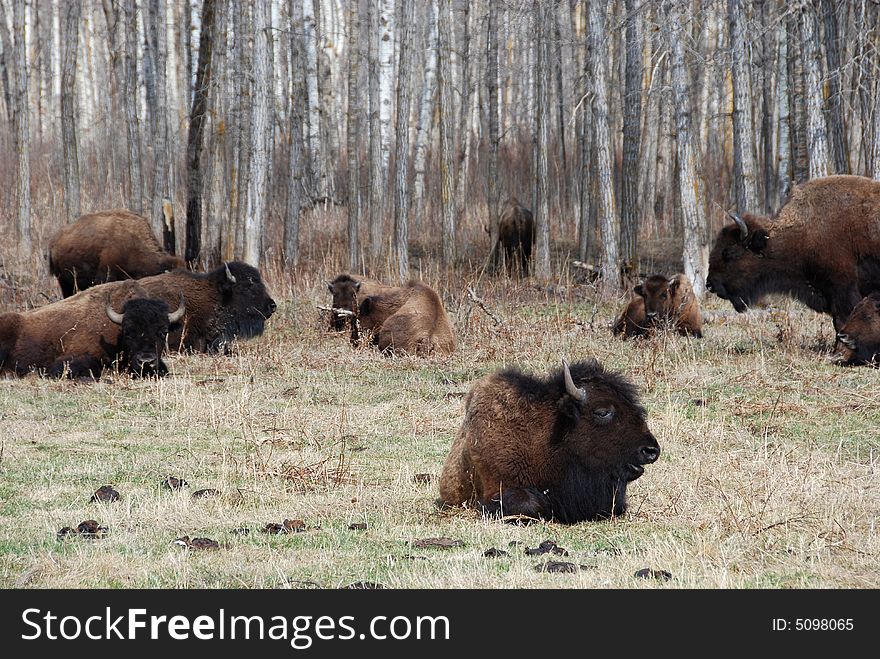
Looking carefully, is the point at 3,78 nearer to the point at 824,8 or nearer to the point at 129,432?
the point at 824,8

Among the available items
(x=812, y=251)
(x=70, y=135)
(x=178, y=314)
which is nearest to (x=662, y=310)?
(x=812, y=251)

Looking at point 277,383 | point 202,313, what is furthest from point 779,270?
point 202,313

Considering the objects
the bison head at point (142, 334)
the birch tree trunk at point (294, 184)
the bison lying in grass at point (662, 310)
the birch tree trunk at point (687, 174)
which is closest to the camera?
the bison head at point (142, 334)

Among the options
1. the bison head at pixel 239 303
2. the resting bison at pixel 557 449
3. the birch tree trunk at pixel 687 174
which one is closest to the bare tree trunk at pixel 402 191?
Result: the bison head at pixel 239 303

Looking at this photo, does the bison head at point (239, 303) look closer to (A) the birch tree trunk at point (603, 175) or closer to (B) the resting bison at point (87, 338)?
(B) the resting bison at point (87, 338)

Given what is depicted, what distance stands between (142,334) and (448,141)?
37.3 feet

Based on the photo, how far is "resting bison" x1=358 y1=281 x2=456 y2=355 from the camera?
1488cm

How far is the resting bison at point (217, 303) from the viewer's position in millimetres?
16047

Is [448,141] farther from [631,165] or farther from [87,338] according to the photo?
[87,338]

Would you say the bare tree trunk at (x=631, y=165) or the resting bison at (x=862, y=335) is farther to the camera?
the bare tree trunk at (x=631, y=165)

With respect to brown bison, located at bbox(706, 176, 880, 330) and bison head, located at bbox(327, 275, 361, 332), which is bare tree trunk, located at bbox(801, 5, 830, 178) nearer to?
brown bison, located at bbox(706, 176, 880, 330)

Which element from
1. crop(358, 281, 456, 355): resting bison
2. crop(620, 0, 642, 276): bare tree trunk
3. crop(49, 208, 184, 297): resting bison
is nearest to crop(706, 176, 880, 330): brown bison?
crop(358, 281, 456, 355): resting bison

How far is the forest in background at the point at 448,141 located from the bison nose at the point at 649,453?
12.1 meters

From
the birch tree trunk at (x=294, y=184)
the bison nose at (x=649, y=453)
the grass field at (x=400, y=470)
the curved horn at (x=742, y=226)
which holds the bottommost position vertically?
the grass field at (x=400, y=470)
